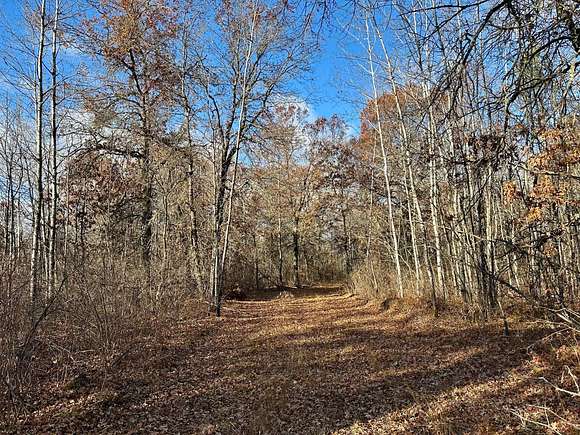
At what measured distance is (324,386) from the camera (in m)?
5.15

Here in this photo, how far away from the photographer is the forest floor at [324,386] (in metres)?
3.96

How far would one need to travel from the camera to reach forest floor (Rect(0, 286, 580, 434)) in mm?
3963

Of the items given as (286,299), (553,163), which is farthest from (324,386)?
(286,299)

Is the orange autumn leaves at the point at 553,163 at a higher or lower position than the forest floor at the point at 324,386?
higher

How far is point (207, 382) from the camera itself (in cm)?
545

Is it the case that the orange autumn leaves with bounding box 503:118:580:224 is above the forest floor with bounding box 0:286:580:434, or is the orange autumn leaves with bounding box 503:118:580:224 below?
above

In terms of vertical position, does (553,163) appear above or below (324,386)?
above

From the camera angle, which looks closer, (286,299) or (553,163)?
(553,163)

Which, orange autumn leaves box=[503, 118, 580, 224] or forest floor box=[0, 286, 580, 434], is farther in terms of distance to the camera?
forest floor box=[0, 286, 580, 434]

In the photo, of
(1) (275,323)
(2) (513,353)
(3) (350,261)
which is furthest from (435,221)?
(3) (350,261)

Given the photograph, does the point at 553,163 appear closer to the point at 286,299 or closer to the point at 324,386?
the point at 324,386

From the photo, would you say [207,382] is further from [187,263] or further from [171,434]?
[187,263]

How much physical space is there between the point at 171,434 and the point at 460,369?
145 inches

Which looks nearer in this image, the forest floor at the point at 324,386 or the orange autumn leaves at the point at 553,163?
the orange autumn leaves at the point at 553,163
